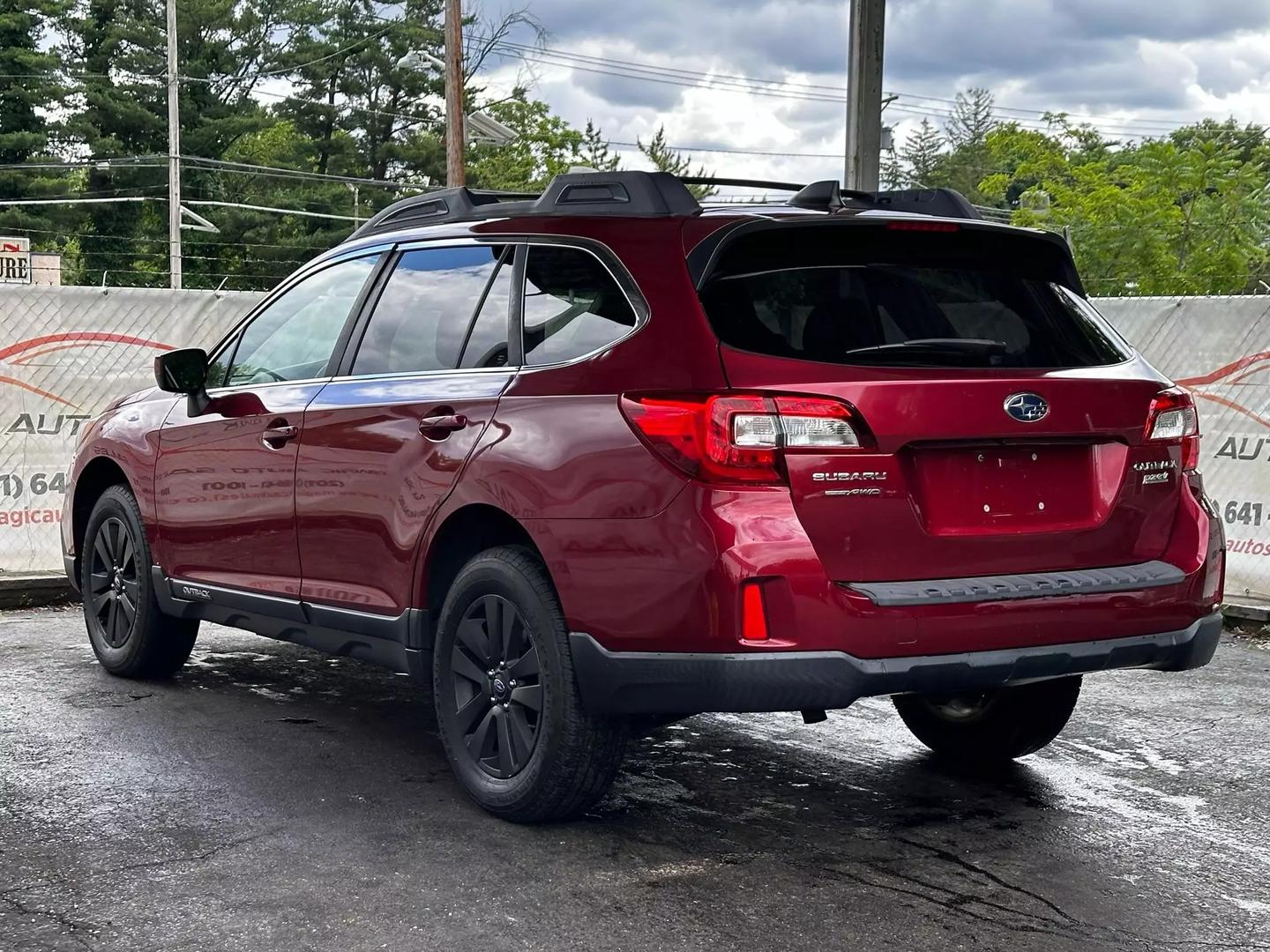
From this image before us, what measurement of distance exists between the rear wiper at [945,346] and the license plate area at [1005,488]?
0.30 metres

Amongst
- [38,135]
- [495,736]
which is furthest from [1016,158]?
[495,736]

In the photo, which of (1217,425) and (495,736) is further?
(1217,425)

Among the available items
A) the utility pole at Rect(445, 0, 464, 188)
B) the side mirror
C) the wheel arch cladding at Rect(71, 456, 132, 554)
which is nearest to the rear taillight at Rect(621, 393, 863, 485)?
the side mirror

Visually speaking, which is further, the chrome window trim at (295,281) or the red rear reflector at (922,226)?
the chrome window trim at (295,281)

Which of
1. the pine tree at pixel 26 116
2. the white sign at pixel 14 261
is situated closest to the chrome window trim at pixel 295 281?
the white sign at pixel 14 261

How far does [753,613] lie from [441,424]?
1351 mm

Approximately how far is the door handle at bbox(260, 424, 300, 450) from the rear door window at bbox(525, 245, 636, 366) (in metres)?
1.24

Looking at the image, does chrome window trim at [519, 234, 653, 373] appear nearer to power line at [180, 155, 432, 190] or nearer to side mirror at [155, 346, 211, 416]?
side mirror at [155, 346, 211, 416]

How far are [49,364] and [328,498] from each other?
4.98m

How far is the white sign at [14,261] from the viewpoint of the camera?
178ft

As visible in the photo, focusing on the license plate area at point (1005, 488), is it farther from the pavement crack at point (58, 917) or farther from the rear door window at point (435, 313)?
the pavement crack at point (58, 917)

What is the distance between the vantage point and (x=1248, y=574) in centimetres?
924

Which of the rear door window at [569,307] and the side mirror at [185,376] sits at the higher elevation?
the rear door window at [569,307]

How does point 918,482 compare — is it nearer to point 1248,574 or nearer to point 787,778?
point 787,778
